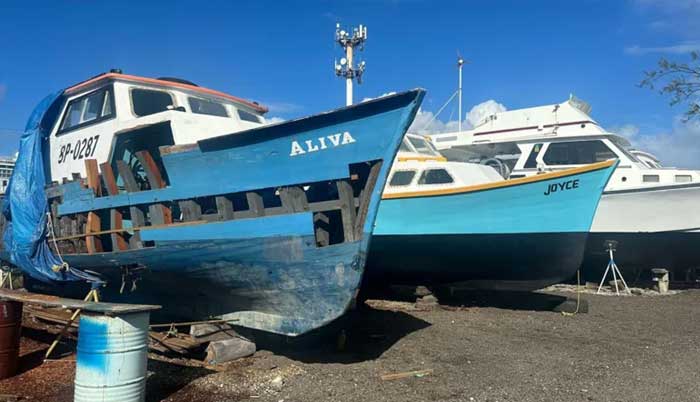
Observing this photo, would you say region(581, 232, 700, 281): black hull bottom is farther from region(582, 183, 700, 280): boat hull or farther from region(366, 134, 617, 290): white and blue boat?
region(366, 134, 617, 290): white and blue boat

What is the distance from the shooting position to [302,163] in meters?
5.61

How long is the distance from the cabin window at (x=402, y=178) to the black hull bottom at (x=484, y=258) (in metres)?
0.96

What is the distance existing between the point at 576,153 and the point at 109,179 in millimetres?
9991

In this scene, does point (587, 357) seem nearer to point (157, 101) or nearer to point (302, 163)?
point (302, 163)

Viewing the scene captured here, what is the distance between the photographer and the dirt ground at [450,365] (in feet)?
15.8

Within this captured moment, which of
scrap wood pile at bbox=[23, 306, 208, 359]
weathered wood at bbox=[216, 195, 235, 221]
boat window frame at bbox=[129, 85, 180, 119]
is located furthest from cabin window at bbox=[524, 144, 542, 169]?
scrap wood pile at bbox=[23, 306, 208, 359]

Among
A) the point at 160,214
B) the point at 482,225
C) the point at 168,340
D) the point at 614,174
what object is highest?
the point at 614,174

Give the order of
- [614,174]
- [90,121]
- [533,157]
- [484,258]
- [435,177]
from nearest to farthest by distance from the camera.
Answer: [90,121]
[484,258]
[435,177]
[614,174]
[533,157]

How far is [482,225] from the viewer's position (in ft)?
29.1

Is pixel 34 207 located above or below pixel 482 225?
above

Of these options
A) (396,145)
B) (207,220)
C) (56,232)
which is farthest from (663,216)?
(56,232)

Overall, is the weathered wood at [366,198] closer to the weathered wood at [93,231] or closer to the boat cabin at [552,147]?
the weathered wood at [93,231]

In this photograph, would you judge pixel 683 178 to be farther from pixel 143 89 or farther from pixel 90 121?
pixel 90 121

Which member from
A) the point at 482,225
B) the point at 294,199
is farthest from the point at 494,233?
the point at 294,199
